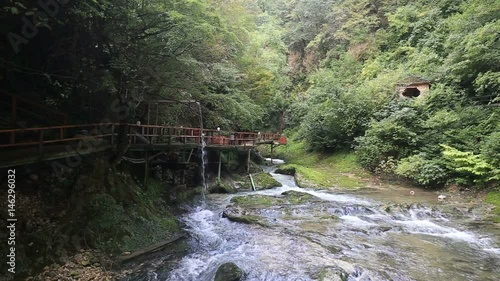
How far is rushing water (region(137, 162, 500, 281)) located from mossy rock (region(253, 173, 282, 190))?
15.8ft

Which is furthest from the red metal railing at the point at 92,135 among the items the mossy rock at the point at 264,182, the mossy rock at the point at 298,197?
Result: the mossy rock at the point at 298,197

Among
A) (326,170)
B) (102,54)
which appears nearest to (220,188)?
(326,170)

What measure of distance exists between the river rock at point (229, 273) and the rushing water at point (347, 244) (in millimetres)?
329

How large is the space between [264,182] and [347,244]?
9.51 metres

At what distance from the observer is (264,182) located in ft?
62.8

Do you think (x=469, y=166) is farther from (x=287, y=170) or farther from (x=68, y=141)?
A: (x=68, y=141)

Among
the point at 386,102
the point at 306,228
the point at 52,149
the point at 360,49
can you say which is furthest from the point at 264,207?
the point at 360,49

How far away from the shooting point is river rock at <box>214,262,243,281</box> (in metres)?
7.44

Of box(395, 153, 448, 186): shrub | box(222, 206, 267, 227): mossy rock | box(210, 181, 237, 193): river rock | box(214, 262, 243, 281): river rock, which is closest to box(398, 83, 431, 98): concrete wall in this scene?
box(395, 153, 448, 186): shrub

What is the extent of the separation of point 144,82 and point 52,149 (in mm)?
3671

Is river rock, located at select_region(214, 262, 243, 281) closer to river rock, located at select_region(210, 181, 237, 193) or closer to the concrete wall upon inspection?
river rock, located at select_region(210, 181, 237, 193)

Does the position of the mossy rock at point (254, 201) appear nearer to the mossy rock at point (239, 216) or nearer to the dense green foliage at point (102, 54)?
the mossy rock at point (239, 216)

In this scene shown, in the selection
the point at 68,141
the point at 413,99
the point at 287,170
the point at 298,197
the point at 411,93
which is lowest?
the point at 298,197

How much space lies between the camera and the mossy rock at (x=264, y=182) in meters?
18.8
